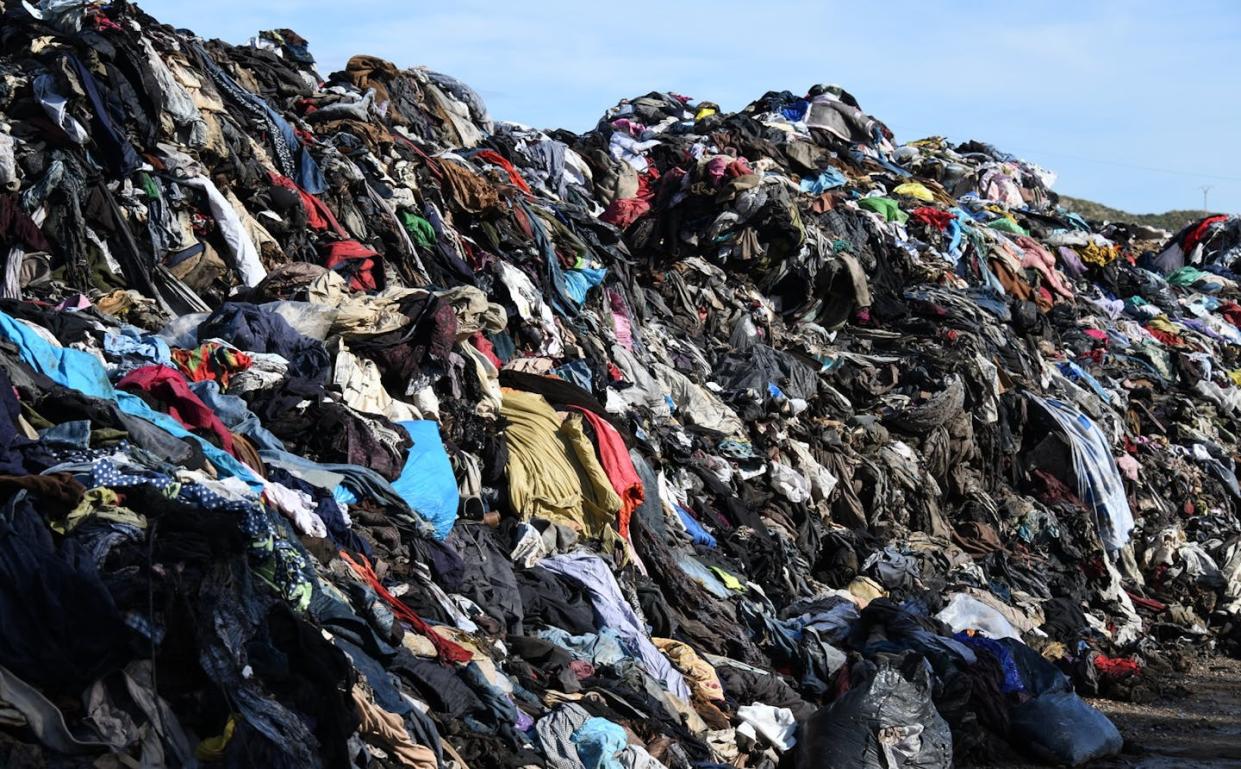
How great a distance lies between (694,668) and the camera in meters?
7.15

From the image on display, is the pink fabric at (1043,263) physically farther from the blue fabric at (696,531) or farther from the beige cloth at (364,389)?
the beige cloth at (364,389)

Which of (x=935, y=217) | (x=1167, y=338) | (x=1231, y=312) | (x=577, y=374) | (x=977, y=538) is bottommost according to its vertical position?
(x=977, y=538)

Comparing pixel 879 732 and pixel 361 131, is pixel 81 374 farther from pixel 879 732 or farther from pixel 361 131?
pixel 361 131

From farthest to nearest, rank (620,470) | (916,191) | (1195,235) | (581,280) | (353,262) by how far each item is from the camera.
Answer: (1195,235), (916,191), (581,280), (353,262), (620,470)

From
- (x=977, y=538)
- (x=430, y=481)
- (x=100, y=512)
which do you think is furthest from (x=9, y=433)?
(x=977, y=538)

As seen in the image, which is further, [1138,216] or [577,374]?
A: [1138,216]

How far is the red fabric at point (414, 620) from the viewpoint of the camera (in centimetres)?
594

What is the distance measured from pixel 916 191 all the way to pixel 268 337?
951 cm

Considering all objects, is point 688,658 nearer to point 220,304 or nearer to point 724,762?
point 724,762

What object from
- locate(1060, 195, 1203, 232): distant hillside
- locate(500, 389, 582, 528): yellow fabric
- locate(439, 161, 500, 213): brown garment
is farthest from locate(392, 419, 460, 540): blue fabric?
locate(1060, 195, 1203, 232): distant hillside

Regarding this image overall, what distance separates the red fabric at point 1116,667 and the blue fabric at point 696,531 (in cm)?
271

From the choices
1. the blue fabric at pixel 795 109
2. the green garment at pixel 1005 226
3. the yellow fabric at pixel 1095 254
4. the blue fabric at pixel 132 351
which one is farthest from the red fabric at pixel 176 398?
the yellow fabric at pixel 1095 254

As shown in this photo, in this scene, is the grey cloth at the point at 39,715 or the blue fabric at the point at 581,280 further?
the blue fabric at the point at 581,280

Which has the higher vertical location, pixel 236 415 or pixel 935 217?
pixel 935 217
